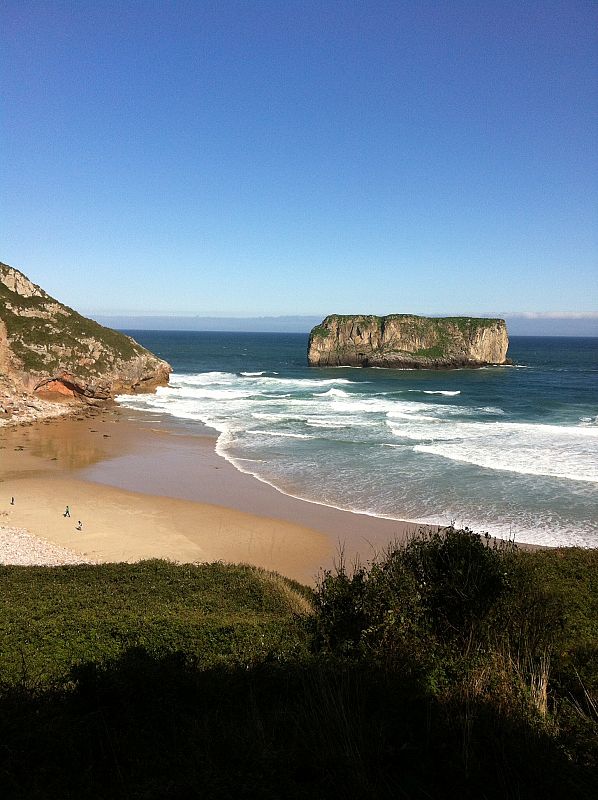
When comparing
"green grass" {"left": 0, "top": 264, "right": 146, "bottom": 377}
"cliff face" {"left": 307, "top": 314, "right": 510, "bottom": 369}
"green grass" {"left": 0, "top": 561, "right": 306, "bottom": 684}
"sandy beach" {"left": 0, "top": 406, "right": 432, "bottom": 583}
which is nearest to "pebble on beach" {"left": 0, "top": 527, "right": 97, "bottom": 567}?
"sandy beach" {"left": 0, "top": 406, "right": 432, "bottom": 583}

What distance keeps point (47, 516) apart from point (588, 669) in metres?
21.0

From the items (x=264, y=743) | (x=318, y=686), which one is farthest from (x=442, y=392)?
(x=264, y=743)

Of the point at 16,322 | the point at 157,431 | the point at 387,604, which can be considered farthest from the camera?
the point at 16,322

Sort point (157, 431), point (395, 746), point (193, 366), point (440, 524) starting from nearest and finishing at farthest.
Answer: point (395, 746)
point (440, 524)
point (157, 431)
point (193, 366)

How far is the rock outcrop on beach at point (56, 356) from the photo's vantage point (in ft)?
162

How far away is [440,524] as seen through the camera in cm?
2181

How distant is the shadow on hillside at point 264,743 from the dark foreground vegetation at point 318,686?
0.9 inches

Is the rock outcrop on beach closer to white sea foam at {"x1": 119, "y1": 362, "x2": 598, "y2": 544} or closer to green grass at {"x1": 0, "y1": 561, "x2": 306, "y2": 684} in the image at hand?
white sea foam at {"x1": 119, "y1": 362, "x2": 598, "y2": 544}

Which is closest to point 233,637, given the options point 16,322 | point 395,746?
point 395,746

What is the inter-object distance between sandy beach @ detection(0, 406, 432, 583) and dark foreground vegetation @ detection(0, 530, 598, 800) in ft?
21.4

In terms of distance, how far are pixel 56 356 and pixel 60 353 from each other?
2.84 ft

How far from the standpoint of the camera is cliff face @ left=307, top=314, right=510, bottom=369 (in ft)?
333

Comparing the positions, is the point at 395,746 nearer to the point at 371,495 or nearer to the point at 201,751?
the point at 201,751

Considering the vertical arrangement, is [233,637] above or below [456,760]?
below
